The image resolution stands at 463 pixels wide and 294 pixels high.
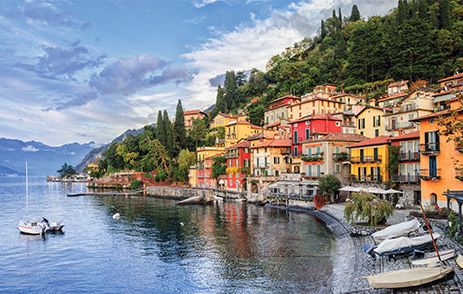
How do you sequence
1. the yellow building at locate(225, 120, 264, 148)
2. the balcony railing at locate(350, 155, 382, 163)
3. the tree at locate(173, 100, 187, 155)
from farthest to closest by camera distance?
1. the tree at locate(173, 100, 187, 155)
2. the yellow building at locate(225, 120, 264, 148)
3. the balcony railing at locate(350, 155, 382, 163)

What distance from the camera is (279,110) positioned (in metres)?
A: 92.7

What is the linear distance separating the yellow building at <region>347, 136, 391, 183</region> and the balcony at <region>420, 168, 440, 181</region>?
28.8 ft

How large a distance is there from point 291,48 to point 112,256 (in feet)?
397

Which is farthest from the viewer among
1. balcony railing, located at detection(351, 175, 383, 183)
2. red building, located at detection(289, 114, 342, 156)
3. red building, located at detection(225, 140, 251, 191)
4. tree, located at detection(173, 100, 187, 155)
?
tree, located at detection(173, 100, 187, 155)

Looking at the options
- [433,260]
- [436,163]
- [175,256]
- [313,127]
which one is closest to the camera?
[433,260]

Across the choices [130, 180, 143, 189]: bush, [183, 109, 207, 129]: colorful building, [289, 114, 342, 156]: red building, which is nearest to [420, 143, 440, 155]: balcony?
[289, 114, 342, 156]: red building

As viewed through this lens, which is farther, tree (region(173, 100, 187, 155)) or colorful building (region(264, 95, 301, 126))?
tree (region(173, 100, 187, 155))

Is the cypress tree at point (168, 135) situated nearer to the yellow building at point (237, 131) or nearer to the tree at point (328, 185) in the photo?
the yellow building at point (237, 131)

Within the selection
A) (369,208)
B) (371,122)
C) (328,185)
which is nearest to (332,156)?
(328,185)

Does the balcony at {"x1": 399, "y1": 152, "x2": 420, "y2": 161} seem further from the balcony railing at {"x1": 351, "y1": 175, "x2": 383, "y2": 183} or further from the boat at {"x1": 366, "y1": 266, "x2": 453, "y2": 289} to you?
the boat at {"x1": 366, "y1": 266, "x2": 453, "y2": 289}

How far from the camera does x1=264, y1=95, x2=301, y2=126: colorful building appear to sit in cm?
8981

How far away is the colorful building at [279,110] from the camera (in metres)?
89.8

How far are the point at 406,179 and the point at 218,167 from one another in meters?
44.2

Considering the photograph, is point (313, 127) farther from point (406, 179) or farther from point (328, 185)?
point (406, 179)
